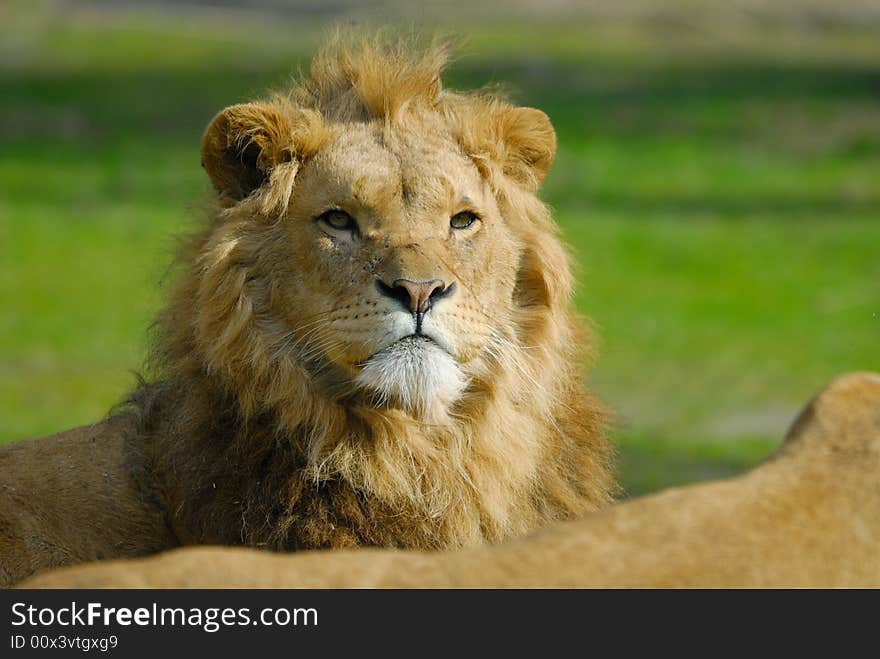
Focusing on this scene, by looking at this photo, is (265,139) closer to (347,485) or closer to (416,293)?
(416,293)

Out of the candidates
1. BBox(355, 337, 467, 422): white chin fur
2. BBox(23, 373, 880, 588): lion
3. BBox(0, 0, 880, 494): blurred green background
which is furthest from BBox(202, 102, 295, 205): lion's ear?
BBox(0, 0, 880, 494): blurred green background

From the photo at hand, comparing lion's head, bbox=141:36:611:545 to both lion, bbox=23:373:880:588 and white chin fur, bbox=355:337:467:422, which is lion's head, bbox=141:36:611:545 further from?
lion, bbox=23:373:880:588

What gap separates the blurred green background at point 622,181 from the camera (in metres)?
14.8

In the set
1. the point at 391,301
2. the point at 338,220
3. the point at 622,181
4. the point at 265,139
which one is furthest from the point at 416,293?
the point at 622,181

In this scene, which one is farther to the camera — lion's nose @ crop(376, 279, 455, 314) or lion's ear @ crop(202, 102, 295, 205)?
lion's ear @ crop(202, 102, 295, 205)

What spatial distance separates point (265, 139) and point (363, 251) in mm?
586

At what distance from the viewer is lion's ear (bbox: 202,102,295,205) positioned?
544 centimetres

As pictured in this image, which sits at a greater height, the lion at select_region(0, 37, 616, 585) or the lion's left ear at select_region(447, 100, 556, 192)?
the lion's left ear at select_region(447, 100, 556, 192)

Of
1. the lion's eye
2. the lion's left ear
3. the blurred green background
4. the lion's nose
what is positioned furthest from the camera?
the blurred green background

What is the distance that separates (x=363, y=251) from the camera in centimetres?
521

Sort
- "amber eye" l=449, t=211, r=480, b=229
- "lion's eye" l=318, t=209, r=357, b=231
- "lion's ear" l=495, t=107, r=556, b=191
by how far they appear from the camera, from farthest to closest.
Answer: "lion's ear" l=495, t=107, r=556, b=191 < "amber eye" l=449, t=211, r=480, b=229 < "lion's eye" l=318, t=209, r=357, b=231

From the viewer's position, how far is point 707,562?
3.32 meters

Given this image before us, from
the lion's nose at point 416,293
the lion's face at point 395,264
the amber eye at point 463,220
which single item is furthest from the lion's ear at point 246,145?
the lion's nose at point 416,293
